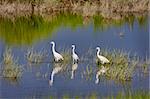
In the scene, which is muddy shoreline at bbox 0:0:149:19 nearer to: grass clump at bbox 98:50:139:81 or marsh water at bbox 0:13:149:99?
marsh water at bbox 0:13:149:99

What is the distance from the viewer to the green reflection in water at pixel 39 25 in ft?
58.5

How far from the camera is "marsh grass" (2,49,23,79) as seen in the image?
11.4m

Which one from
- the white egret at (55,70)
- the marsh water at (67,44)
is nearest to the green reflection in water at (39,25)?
the marsh water at (67,44)

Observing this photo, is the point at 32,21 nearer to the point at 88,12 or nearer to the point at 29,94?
the point at 88,12

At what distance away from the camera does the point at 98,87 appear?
10.4 meters

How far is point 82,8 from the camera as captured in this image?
25531 mm

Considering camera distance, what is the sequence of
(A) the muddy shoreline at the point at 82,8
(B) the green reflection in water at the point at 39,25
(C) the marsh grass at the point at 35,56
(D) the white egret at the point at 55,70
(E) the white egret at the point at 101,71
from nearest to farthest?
(D) the white egret at the point at 55,70
(E) the white egret at the point at 101,71
(C) the marsh grass at the point at 35,56
(B) the green reflection in water at the point at 39,25
(A) the muddy shoreline at the point at 82,8

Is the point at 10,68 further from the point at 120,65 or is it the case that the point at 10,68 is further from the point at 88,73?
the point at 120,65

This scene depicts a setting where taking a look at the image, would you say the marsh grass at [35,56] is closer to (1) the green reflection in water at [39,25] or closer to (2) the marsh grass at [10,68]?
(2) the marsh grass at [10,68]

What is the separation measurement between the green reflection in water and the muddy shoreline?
897mm

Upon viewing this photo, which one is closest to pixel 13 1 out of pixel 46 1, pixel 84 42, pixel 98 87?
pixel 46 1

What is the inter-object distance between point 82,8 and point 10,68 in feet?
45.7

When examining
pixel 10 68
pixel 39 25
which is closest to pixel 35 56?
pixel 10 68

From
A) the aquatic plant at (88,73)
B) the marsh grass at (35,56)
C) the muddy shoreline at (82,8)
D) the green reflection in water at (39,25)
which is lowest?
the aquatic plant at (88,73)
